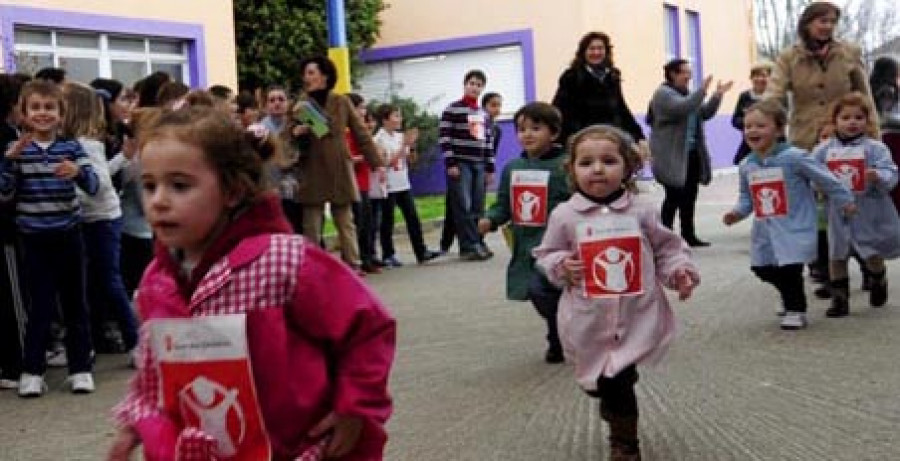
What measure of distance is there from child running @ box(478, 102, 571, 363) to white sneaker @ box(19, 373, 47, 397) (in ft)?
8.43

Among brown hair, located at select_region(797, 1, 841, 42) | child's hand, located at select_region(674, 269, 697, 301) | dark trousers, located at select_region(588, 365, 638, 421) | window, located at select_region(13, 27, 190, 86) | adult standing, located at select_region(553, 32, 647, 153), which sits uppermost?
window, located at select_region(13, 27, 190, 86)

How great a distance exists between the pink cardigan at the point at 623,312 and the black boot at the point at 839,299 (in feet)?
11.1

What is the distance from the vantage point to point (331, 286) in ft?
8.87

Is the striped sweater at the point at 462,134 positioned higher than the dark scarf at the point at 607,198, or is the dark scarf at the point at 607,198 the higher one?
the striped sweater at the point at 462,134

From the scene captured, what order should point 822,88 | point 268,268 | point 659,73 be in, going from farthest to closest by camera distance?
point 659,73, point 822,88, point 268,268

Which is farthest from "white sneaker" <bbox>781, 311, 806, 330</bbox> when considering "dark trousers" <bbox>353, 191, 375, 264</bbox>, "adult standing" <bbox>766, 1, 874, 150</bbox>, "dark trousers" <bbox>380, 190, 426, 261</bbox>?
"dark trousers" <bbox>380, 190, 426, 261</bbox>

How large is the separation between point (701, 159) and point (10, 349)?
26.6ft

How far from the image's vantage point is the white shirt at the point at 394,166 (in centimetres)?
1312

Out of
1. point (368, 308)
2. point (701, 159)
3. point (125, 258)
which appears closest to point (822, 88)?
point (701, 159)

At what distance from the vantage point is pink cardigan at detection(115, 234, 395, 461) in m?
2.67

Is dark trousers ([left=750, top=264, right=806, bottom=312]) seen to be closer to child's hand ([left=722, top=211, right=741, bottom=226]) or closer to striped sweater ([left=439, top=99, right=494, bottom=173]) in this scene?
child's hand ([left=722, top=211, right=741, bottom=226])

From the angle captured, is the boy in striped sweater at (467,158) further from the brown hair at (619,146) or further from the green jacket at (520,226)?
the brown hair at (619,146)

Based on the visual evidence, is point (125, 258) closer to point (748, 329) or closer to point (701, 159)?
point (748, 329)

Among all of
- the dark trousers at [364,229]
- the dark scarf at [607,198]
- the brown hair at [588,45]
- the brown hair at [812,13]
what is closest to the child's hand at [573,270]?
the dark scarf at [607,198]
